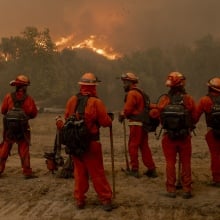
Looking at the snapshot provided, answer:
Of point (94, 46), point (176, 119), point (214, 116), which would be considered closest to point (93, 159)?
point (176, 119)

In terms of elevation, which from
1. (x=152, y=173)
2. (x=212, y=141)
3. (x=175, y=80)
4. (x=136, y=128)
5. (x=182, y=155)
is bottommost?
(x=152, y=173)

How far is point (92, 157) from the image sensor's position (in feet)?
24.3

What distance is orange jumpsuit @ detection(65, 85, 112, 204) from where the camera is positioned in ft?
24.2

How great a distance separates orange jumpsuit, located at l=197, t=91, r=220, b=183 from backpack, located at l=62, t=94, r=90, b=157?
7.43 ft

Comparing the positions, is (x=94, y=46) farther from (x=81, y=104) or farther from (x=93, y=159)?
(x=93, y=159)

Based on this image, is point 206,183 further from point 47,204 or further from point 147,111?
point 47,204

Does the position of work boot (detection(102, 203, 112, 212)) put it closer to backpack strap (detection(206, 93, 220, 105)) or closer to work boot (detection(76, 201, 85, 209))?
work boot (detection(76, 201, 85, 209))

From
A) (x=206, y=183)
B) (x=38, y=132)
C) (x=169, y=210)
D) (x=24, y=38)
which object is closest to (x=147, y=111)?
(x=206, y=183)

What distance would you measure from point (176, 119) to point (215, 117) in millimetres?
859

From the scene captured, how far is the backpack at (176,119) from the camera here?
7777mm

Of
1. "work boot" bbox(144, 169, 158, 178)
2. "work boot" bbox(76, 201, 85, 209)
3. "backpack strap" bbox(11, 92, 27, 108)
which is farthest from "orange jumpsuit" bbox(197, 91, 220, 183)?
"backpack strap" bbox(11, 92, 27, 108)

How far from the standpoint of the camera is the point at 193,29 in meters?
55.3

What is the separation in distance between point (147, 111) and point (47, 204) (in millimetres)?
2921

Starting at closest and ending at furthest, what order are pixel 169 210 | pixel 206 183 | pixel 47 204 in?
pixel 169 210
pixel 47 204
pixel 206 183
